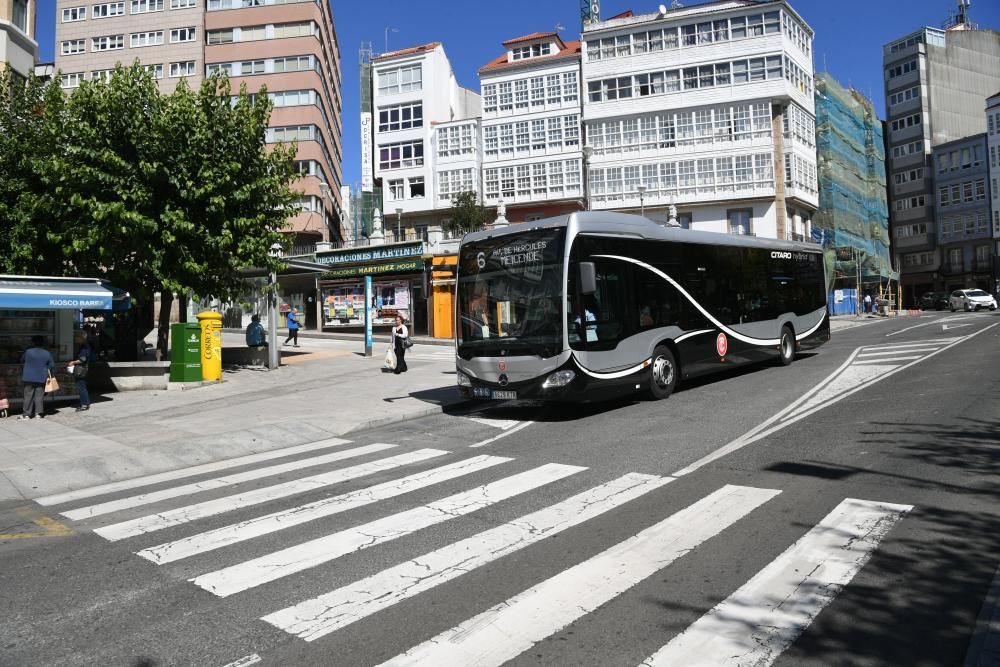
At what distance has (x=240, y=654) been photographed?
3471 mm

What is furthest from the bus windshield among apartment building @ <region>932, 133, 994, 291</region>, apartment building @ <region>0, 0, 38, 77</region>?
apartment building @ <region>932, 133, 994, 291</region>

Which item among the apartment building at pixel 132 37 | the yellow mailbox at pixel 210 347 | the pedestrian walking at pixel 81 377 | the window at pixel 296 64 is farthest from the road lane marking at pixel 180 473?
the apartment building at pixel 132 37

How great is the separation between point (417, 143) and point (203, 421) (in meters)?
39.7

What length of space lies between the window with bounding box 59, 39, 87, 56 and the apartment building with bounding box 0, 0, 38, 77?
3399 cm

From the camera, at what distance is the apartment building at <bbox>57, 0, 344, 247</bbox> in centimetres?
4991

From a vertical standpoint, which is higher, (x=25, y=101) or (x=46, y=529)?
(x=25, y=101)

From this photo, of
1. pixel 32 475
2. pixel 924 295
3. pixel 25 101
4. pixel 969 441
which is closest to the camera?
pixel 969 441

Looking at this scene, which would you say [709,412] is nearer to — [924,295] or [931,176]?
[924,295]

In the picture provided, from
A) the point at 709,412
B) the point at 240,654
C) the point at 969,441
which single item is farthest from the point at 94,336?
the point at 969,441

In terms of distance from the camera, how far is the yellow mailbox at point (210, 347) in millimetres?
18062

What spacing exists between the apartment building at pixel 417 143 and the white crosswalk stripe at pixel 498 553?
41215 mm

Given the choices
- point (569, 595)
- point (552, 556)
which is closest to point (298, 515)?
point (552, 556)

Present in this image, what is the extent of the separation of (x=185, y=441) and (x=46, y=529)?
4.46 meters

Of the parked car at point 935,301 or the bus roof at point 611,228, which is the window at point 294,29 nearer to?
the bus roof at point 611,228
